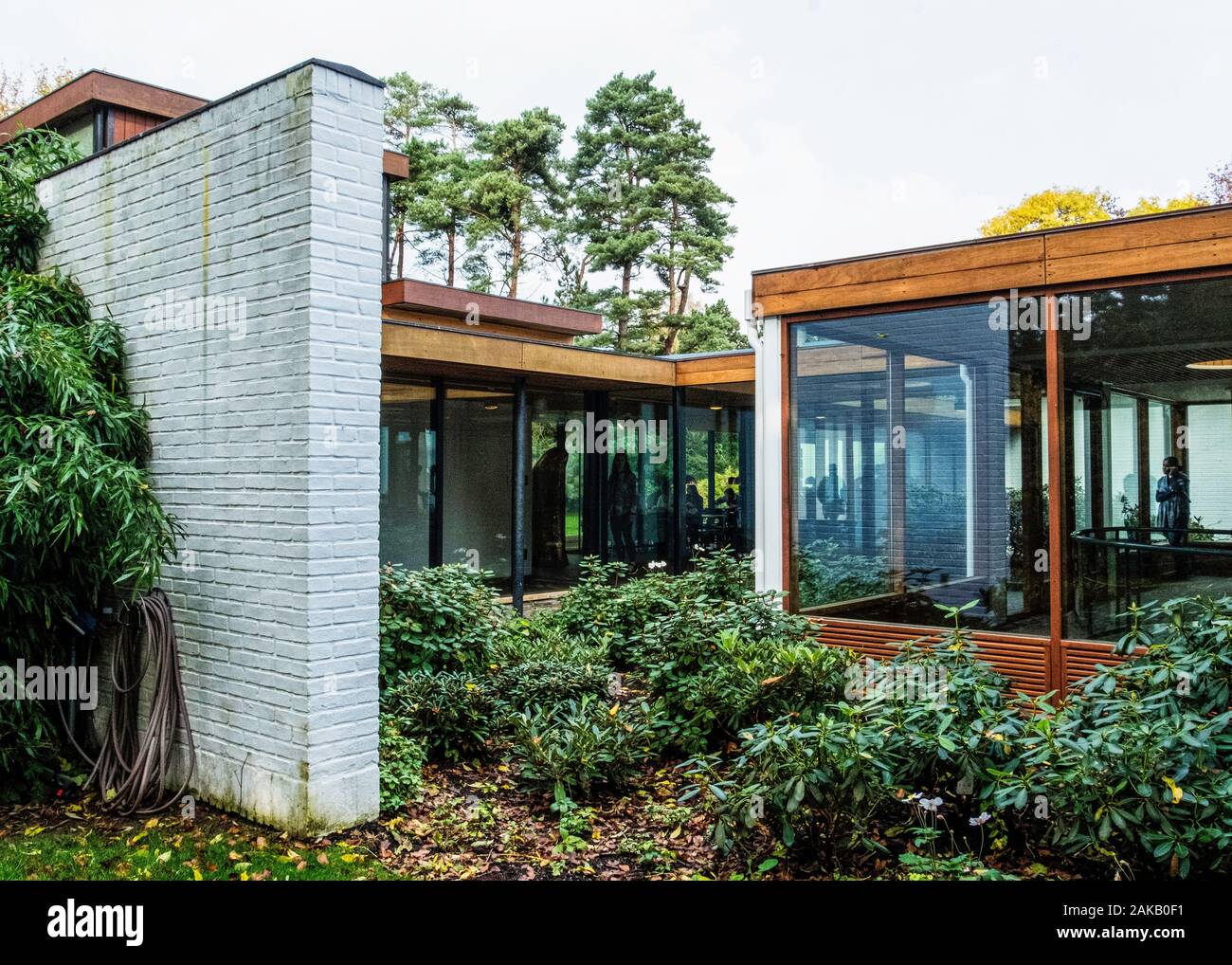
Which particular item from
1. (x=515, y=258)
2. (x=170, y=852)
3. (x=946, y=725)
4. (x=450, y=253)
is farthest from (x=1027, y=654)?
(x=450, y=253)

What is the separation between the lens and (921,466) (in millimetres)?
6699

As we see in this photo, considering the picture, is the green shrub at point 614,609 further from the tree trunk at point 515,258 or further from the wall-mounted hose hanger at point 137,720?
the tree trunk at point 515,258

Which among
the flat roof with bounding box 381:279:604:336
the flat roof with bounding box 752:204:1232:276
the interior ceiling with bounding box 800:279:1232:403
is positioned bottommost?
the interior ceiling with bounding box 800:279:1232:403

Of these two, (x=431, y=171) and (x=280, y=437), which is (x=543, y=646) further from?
(x=431, y=171)

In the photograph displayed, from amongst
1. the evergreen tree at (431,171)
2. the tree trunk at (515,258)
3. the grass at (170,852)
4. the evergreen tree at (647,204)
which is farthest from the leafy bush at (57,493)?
the tree trunk at (515,258)

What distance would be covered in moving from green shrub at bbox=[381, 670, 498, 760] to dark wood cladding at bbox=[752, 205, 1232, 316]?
3.91 m

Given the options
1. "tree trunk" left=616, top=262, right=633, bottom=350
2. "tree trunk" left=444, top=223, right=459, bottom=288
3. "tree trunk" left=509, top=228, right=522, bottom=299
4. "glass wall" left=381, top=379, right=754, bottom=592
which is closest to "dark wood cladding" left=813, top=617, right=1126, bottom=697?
"glass wall" left=381, top=379, right=754, bottom=592

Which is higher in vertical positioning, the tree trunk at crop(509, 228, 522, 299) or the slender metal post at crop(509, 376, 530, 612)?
the tree trunk at crop(509, 228, 522, 299)

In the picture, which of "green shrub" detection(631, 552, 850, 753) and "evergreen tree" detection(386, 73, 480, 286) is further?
"evergreen tree" detection(386, 73, 480, 286)

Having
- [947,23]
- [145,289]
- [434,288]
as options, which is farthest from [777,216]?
[145,289]

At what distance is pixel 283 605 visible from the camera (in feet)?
13.6

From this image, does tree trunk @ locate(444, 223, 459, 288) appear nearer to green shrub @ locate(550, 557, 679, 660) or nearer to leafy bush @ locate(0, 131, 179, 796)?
green shrub @ locate(550, 557, 679, 660)

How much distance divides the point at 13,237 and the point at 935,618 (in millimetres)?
6388

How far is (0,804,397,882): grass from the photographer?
3750mm
